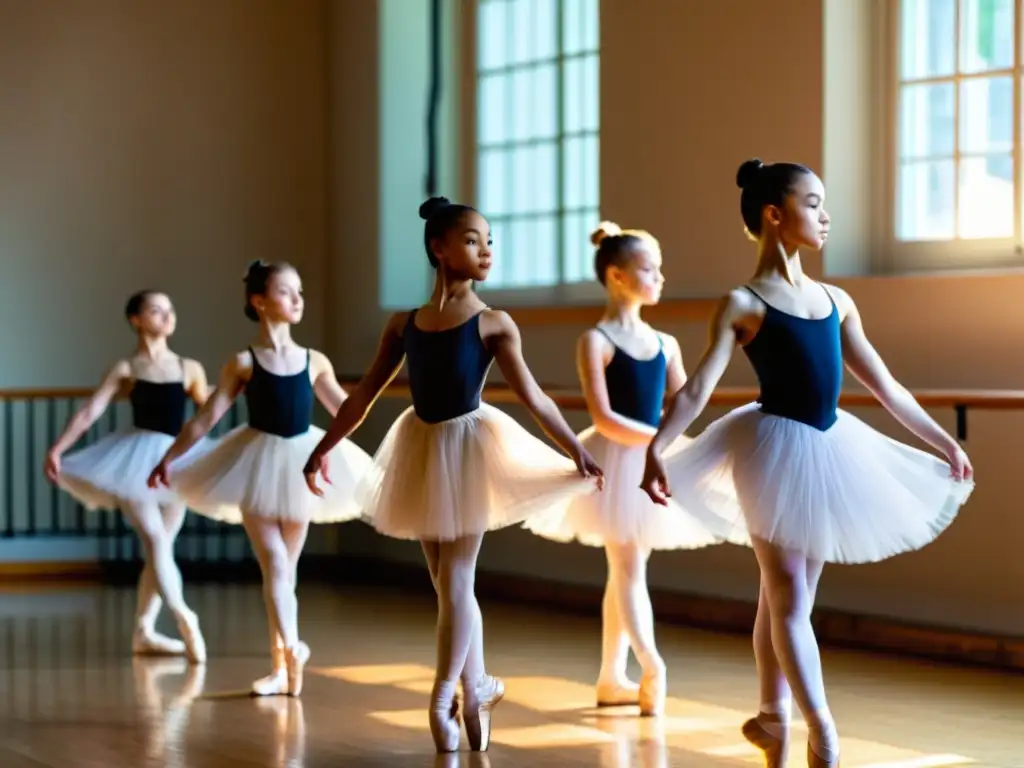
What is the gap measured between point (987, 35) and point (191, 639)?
3.26 m

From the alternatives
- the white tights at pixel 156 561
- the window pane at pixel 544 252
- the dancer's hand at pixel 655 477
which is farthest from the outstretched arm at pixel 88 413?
the dancer's hand at pixel 655 477

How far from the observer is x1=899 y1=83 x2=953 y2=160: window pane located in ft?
19.3

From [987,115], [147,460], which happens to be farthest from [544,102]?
[147,460]

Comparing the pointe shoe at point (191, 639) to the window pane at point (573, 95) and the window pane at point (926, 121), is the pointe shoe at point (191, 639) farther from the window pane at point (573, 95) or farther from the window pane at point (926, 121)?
the window pane at point (573, 95)

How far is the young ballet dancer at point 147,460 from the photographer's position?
5797 millimetres

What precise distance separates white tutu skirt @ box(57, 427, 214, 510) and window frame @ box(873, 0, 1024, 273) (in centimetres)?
243

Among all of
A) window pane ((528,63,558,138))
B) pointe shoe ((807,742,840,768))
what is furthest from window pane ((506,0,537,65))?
pointe shoe ((807,742,840,768))

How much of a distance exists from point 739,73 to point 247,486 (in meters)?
2.52

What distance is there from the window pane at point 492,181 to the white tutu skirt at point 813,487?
462 cm

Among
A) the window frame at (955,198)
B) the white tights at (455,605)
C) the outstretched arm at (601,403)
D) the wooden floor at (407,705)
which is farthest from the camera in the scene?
the window frame at (955,198)

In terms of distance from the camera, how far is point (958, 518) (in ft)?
18.3

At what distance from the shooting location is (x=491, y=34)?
322 inches

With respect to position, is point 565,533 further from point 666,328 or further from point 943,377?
point 666,328

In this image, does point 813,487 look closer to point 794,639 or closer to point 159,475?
point 794,639
